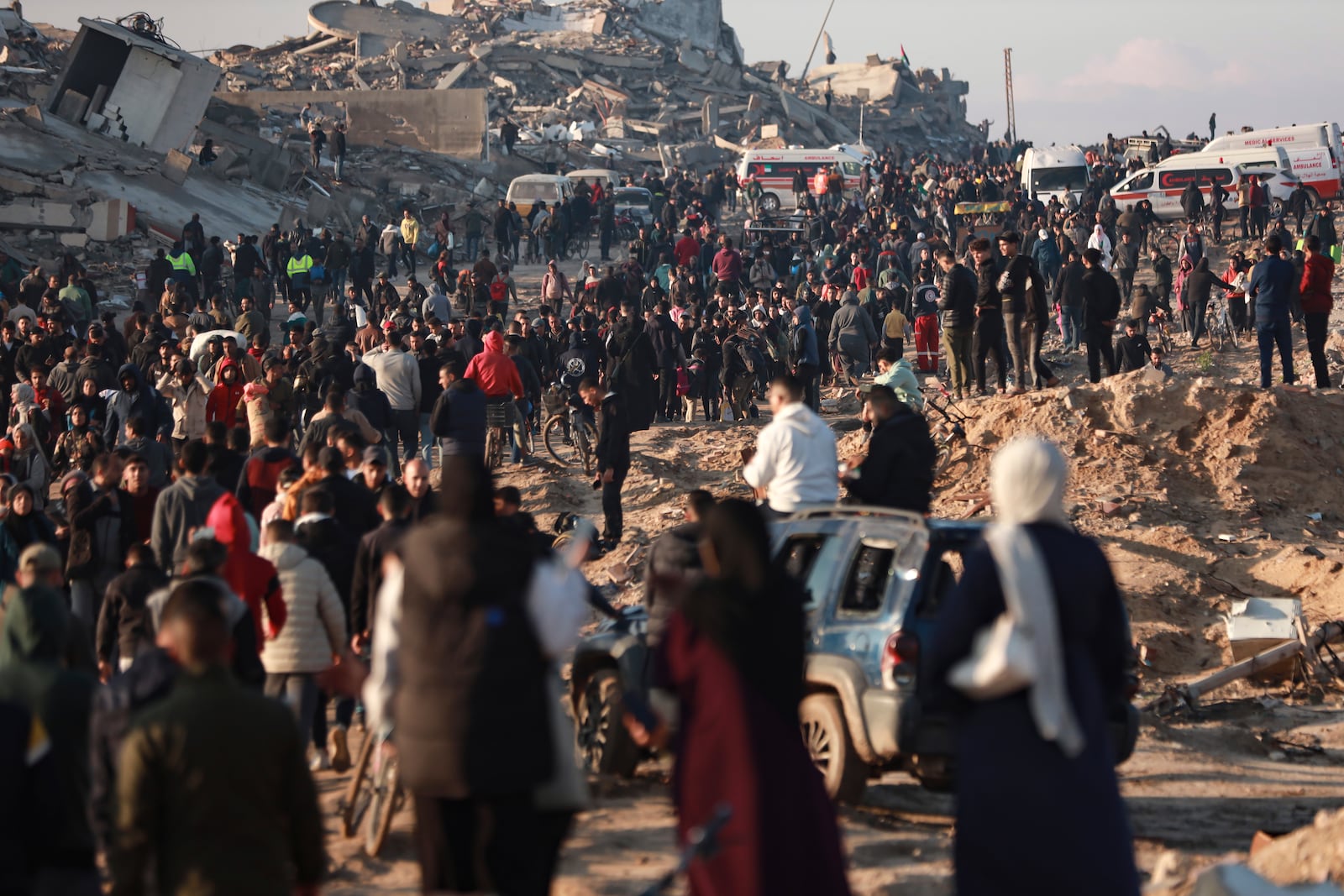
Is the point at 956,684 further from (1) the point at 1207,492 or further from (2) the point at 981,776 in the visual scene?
(1) the point at 1207,492

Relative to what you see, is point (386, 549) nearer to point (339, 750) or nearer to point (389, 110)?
point (339, 750)

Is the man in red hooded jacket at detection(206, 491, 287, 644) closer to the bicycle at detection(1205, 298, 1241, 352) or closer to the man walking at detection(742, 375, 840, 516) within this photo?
the man walking at detection(742, 375, 840, 516)

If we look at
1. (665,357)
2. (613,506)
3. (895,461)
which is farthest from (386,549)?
(665,357)

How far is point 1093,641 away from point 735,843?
Result: 1182 mm

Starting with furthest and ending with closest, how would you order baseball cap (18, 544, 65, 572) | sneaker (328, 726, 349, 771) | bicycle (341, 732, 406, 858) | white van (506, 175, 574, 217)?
white van (506, 175, 574, 217)
sneaker (328, 726, 349, 771)
bicycle (341, 732, 406, 858)
baseball cap (18, 544, 65, 572)

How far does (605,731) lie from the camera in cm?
809

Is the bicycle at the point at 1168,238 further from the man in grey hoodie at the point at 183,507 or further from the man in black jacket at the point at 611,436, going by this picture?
the man in grey hoodie at the point at 183,507

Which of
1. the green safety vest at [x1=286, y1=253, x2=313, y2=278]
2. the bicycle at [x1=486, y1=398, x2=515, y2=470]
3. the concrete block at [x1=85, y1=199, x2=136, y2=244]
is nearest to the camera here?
the bicycle at [x1=486, y1=398, x2=515, y2=470]

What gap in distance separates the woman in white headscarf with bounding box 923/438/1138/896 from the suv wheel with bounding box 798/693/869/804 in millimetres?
→ 3035

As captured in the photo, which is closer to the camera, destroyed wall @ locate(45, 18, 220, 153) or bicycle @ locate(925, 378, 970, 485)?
bicycle @ locate(925, 378, 970, 485)

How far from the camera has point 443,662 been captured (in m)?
4.29

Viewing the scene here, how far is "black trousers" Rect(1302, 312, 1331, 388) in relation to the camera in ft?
53.4

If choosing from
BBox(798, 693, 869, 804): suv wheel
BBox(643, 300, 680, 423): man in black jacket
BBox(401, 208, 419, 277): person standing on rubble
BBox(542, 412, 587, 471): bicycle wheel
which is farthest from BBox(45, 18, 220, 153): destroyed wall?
BBox(798, 693, 869, 804): suv wheel

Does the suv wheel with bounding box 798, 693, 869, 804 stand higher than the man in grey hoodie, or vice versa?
the man in grey hoodie
